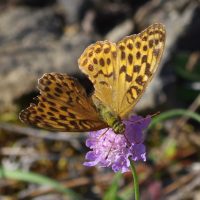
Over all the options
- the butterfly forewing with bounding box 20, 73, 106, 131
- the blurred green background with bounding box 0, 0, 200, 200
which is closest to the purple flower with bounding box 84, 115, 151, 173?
the butterfly forewing with bounding box 20, 73, 106, 131

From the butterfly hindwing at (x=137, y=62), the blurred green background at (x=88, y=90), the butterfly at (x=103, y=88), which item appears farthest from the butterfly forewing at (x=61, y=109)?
the blurred green background at (x=88, y=90)

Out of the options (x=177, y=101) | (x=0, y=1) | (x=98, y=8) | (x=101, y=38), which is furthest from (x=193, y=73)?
(x=0, y=1)

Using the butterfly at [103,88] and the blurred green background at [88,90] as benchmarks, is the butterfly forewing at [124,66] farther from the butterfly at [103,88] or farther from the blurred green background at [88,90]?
the blurred green background at [88,90]

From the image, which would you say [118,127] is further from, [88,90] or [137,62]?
[88,90]

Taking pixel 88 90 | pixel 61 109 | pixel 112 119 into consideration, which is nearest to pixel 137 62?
pixel 112 119

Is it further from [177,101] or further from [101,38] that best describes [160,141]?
[101,38]

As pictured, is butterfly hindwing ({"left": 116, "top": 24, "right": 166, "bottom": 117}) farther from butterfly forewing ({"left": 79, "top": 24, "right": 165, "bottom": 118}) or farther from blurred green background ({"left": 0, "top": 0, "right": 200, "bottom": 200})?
blurred green background ({"left": 0, "top": 0, "right": 200, "bottom": 200})

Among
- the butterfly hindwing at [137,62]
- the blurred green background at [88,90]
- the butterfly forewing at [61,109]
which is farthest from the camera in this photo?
the blurred green background at [88,90]
